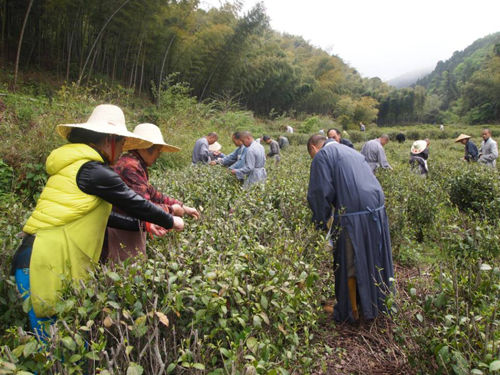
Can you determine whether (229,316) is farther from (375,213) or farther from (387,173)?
(387,173)

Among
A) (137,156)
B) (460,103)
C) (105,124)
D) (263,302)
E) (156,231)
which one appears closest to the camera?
(263,302)

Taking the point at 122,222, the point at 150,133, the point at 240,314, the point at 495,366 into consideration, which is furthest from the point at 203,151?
the point at 495,366

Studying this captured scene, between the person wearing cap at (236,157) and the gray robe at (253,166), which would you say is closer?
the gray robe at (253,166)

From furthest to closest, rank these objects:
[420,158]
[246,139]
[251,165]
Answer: [420,158] → [246,139] → [251,165]

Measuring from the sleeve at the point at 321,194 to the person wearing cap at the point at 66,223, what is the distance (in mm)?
1540

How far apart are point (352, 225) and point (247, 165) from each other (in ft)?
9.23

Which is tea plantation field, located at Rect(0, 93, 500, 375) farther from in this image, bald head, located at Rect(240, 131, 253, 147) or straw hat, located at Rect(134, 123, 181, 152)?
bald head, located at Rect(240, 131, 253, 147)

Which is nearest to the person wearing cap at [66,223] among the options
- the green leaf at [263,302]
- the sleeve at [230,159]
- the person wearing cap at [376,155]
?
the green leaf at [263,302]

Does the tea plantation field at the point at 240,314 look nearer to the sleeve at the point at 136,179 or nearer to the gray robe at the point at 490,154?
the sleeve at the point at 136,179

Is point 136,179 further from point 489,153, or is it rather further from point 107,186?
point 489,153

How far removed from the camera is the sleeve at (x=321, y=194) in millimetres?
2730

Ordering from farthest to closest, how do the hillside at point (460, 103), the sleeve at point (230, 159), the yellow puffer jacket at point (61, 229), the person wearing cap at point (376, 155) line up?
1. the hillside at point (460, 103)
2. the person wearing cap at point (376, 155)
3. the sleeve at point (230, 159)
4. the yellow puffer jacket at point (61, 229)

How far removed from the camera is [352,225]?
265cm

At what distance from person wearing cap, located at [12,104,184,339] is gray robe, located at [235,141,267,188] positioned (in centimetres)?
346
